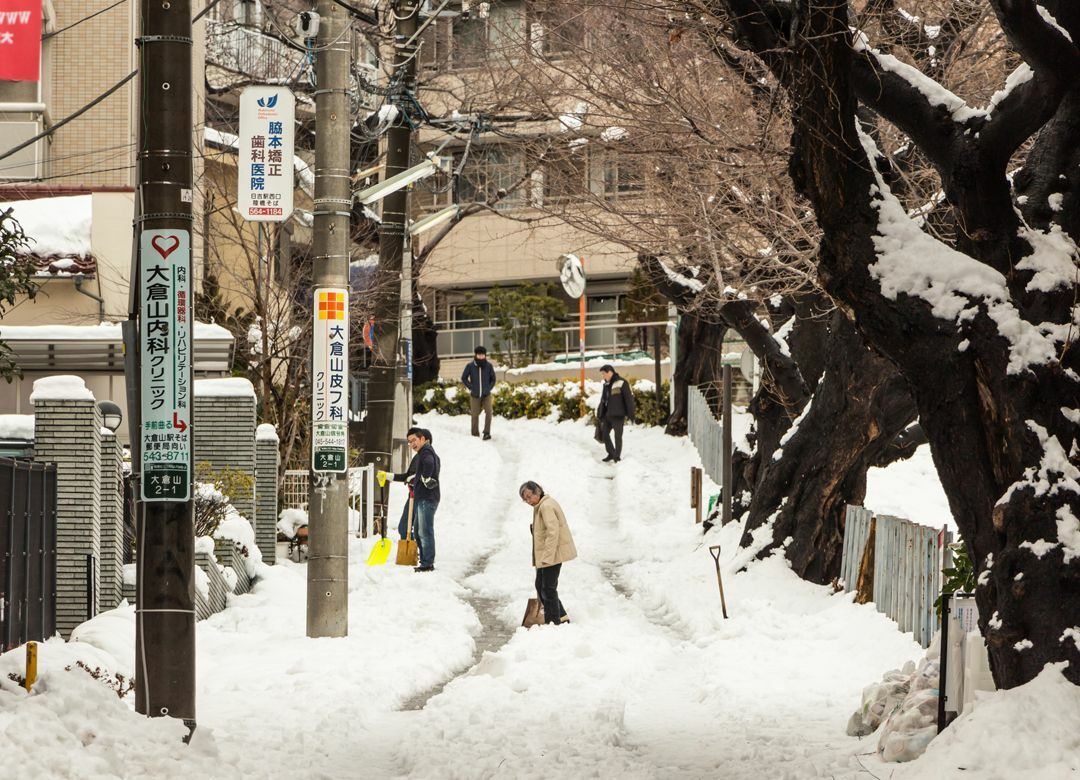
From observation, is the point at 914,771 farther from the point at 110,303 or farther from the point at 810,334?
the point at 110,303

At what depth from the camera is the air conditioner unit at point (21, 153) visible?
23.2 meters

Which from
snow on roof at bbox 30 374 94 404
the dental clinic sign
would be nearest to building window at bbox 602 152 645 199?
the dental clinic sign

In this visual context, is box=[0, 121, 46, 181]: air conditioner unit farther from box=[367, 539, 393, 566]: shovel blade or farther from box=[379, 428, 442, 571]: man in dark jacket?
box=[367, 539, 393, 566]: shovel blade

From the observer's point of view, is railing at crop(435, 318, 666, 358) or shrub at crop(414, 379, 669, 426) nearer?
shrub at crop(414, 379, 669, 426)

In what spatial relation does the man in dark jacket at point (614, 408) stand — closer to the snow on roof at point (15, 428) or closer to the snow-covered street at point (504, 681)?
the snow-covered street at point (504, 681)

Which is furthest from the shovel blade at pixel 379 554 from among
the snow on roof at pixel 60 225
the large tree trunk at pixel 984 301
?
the large tree trunk at pixel 984 301

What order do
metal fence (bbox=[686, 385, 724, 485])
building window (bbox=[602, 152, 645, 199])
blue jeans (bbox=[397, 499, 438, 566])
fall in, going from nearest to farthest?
building window (bbox=[602, 152, 645, 199]) < blue jeans (bbox=[397, 499, 438, 566]) < metal fence (bbox=[686, 385, 724, 485])

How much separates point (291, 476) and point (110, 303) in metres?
4.58

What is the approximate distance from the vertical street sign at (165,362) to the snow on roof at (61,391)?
4762mm

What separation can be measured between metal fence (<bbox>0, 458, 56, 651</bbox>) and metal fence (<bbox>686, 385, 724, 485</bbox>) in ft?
45.9

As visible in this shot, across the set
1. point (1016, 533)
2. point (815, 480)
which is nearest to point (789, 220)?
point (815, 480)

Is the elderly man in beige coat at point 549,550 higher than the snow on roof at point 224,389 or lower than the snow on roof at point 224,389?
lower

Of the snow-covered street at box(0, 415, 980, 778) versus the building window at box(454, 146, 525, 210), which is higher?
the building window at box(454, 146, 525, 210)

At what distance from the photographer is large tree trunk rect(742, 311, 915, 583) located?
52.5 ft
